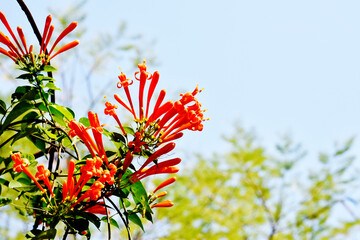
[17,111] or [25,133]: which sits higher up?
[17,111]

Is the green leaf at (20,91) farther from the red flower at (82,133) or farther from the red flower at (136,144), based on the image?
the red flower at (136,144)

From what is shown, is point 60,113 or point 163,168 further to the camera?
point 60,113

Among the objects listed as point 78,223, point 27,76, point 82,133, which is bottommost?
point 78,223

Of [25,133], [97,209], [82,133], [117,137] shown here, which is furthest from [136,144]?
[25,133]

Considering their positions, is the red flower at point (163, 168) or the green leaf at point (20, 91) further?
the green leaf at point (20, 91)

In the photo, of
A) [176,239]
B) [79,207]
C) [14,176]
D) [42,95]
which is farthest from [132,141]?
[176,239]

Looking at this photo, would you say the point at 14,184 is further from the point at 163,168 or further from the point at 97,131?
the point at 163,168

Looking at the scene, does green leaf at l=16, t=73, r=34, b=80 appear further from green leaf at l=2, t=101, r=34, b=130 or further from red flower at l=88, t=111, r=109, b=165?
red flower at l=88, t=111, r=109, b=165

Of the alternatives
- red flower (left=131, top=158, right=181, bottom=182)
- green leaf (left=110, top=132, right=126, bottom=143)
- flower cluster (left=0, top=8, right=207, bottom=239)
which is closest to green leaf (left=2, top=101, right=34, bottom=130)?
flower cluster (left=0, top=8, right=207, bottom=239)

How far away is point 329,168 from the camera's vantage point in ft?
27.4

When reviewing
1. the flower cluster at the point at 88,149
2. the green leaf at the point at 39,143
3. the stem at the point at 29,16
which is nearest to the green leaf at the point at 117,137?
the flower cluster at the point at 88,149

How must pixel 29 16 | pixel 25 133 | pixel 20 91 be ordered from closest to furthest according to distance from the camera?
1. pixel 29 16
2. pixel 25 133
3. pixel 20 91

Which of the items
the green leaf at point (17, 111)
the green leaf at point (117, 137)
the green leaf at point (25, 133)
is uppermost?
the green leaf at point (17, 111)

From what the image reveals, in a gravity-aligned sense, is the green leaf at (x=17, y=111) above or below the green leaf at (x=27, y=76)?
below
